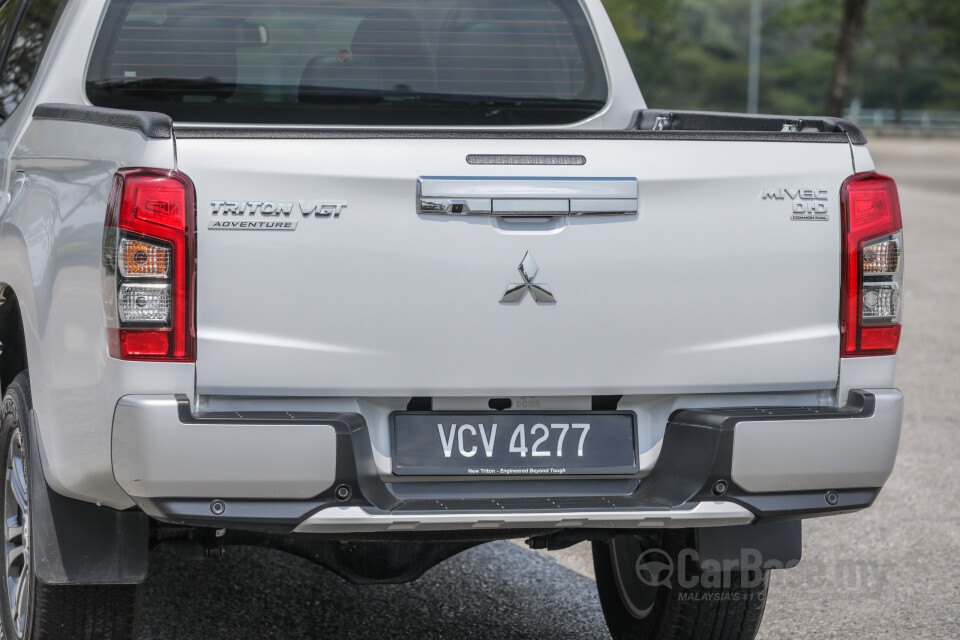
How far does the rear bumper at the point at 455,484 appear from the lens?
111 inches

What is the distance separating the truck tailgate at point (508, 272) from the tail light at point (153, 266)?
0.11 ft

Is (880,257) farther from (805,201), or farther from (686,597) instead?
(686,597)

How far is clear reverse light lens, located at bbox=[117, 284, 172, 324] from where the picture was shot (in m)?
2.80

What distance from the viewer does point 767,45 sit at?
119312mm

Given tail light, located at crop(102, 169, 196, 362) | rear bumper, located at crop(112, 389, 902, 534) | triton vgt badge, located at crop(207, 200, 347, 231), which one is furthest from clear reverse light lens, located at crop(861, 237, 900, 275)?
tail light, located at crop(102, 169, 196, 362)

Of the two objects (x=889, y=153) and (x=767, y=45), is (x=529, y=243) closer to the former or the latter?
(x=889, y=153)

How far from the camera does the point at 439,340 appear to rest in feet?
9.65

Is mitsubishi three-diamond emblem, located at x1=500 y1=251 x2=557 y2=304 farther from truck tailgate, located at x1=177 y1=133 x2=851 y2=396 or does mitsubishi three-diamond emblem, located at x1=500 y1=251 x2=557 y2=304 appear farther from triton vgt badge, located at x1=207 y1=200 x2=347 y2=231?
triton vgt badge, located at x1=207 y1=200 x2=347 y2=231

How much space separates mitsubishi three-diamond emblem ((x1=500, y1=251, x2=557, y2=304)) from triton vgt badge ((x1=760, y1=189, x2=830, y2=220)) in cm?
55

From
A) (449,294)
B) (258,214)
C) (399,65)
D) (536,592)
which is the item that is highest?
(399,65)

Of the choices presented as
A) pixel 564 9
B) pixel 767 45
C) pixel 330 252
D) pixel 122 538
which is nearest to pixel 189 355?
pixel 330 252

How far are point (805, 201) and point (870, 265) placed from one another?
219 millimetres

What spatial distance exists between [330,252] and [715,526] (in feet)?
3.62

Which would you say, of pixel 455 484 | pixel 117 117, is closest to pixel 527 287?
pixel 455 484
